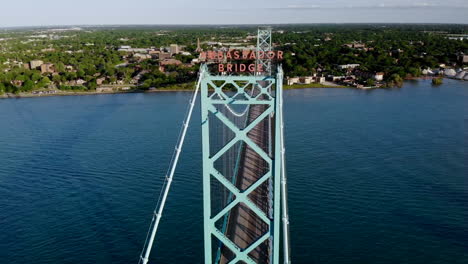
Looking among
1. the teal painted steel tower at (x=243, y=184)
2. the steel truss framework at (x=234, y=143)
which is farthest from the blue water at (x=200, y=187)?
the steel truss framework at (x=234, y=143)

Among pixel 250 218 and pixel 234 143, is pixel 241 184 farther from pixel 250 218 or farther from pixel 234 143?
pixel 234 143

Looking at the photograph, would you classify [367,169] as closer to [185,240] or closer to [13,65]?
[185,240]

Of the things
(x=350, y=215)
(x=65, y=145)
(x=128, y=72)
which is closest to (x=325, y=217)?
(x=350, y=215)

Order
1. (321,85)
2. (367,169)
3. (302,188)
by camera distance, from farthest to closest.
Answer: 1. (321,85)
2. (367,169)
3. (302,188)

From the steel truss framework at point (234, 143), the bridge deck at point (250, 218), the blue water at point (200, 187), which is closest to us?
the steel truss framework at point (234, 143)

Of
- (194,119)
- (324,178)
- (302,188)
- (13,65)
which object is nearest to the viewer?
(302,188)

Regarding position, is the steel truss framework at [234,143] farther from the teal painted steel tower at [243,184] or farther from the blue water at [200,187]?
the blue water at [200,187]

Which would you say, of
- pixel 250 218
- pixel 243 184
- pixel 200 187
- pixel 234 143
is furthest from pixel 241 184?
pixel 234 143

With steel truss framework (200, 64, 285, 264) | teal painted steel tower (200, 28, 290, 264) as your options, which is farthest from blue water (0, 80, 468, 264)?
steel truss framework (200, 64, 285, 264)
